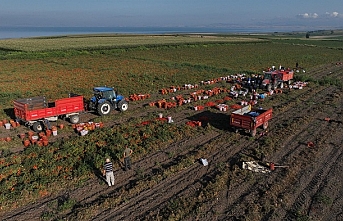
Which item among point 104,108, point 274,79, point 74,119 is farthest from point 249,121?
point 274,79

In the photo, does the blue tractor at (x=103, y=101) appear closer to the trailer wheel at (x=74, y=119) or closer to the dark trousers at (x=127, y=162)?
the trailer wheel at (x=74, y=119)

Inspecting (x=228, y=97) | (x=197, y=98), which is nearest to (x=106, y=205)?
(x=197, y=98)

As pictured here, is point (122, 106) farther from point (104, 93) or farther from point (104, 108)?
point (104, 93)

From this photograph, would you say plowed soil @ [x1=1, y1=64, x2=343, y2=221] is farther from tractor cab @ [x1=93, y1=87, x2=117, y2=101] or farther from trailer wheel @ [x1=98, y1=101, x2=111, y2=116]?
tractor cab @ [x1=93, y1=87, x2=117, y2=101]

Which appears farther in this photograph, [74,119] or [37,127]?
[74,119]

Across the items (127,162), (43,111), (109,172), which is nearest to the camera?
(109,172)

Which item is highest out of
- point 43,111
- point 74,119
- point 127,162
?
point 43,111

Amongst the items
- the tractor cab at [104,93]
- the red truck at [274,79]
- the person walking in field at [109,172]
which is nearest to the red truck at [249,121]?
the person walking in field at [109,172]
